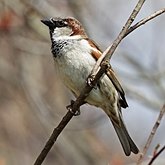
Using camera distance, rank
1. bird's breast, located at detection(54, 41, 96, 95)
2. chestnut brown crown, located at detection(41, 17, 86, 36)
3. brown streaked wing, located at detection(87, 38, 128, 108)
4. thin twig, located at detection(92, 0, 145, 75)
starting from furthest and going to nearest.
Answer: chestnut brown crown, located at detection(41, 17, 86, 36), brown streaked wing, located at detection(87, 38, 128, 108), bird's breast, located at detection(54, 41, 96, 95), thin twig, located at detection(92, 0, 145, 75)

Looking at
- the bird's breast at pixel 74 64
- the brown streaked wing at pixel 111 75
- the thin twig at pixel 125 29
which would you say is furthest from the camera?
the brown streaked wing at pixel 111 75

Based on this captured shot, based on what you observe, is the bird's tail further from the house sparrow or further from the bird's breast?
the bird's breast

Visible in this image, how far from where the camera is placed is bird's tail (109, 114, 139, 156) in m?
4.13

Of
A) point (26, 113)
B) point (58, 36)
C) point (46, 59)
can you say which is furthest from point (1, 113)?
point (58, 36)

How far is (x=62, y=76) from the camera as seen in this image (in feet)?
13.3

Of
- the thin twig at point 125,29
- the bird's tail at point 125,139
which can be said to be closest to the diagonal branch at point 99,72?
the thin twig at point 125,29

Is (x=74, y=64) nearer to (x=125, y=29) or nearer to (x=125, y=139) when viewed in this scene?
(x=125, y=139)

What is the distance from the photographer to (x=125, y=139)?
4.29 metres

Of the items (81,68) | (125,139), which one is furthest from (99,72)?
(125,139)

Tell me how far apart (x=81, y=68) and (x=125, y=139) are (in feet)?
2.13

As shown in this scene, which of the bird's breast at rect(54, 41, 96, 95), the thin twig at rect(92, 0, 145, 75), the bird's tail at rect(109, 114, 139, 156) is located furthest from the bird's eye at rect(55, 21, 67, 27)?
the thin twig at rect(92, 0, 145, 75)

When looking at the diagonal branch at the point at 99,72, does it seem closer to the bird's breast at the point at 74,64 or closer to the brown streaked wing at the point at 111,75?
the bird's breast at the point at 74,64

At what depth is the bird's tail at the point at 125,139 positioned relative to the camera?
13.5ft

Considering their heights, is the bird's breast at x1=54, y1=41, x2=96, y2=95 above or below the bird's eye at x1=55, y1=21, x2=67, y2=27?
below
